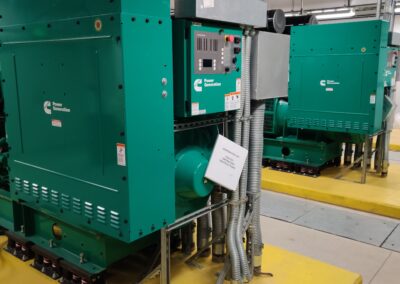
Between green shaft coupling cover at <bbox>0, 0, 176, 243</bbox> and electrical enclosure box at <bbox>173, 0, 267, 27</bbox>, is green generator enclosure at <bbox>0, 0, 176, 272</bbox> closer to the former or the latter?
green shaft coupling cover at <bbox>0, 0, 176, 243</bbox>

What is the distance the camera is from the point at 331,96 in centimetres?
493

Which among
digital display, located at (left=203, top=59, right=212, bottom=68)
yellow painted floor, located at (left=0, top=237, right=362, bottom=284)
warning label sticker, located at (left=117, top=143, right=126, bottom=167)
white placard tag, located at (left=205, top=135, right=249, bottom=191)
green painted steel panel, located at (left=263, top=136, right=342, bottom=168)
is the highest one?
digital display, located at (left=203, top=59, right=212, bottom=68)

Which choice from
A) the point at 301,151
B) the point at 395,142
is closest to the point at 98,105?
the point at 301,151

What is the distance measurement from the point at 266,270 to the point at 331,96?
2.87 m

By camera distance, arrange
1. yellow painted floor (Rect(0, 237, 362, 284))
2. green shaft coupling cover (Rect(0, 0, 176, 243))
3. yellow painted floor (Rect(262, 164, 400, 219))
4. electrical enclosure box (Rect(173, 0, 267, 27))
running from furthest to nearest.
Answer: yellow painted floor (Rect(262, 164, 400, 219)), yellow painted floor (Rect(0, 237, 362, 284)), electrical enclosure box (Rect(173, 0, 267, 27)), green shaft coupling cover (Rect(0, 0, 176, 243))

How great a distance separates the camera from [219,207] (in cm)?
258

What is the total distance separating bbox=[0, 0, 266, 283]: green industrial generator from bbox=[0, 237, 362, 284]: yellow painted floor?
0.42 ft

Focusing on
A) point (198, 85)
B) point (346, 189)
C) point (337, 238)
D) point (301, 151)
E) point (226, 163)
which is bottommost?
point (337, 238)

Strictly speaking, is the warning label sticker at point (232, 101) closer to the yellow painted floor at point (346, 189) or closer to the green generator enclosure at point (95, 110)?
the green generator enclosure at point (95, 110)

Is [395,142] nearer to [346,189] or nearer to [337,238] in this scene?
[346,189]

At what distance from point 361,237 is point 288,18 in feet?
10.7

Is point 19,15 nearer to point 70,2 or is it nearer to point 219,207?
point 70,2

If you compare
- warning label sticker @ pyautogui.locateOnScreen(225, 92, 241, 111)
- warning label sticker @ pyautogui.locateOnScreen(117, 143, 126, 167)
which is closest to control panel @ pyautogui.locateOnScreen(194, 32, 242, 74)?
warning label sticker @ pyautogui.locateOnScreen(225, 92, 241, 111)

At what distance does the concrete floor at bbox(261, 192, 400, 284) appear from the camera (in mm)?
3188
